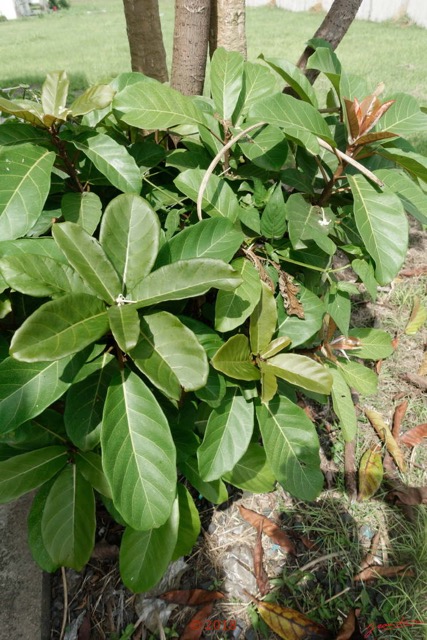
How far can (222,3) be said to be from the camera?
6.52 feet

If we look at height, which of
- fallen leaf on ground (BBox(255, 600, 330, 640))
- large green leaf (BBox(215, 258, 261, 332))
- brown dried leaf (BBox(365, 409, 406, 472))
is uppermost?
large green leaf (BBox(215, 258, 261, 332))

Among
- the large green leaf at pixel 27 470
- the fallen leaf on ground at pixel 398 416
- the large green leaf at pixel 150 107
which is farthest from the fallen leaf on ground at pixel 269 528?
the large green leaf at pixel 150 107

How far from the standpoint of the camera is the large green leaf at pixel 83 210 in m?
1.17

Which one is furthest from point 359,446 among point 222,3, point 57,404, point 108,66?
point 108,66

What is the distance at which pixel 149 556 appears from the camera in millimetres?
1288

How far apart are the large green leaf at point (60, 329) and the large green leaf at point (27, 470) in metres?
0.59

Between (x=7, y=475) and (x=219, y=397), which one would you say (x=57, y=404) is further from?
(x=219, y=397)

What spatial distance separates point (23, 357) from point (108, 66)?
29.6ft

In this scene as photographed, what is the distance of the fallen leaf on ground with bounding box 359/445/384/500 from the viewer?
189cm

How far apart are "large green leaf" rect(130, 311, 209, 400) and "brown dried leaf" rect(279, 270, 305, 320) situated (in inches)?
17.1

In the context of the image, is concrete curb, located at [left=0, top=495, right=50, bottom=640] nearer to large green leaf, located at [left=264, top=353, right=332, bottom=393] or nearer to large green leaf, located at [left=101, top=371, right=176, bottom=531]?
large green leaf, located at [left=101, top=371, right=176, bottom=531]

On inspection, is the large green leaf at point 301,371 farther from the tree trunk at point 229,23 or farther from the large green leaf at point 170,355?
the tree trunk at point 229,23

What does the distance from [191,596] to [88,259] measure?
1299 millimetres

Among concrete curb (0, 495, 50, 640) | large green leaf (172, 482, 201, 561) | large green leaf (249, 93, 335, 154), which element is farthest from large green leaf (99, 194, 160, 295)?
concrete curb (0, 495, 50, 640)
